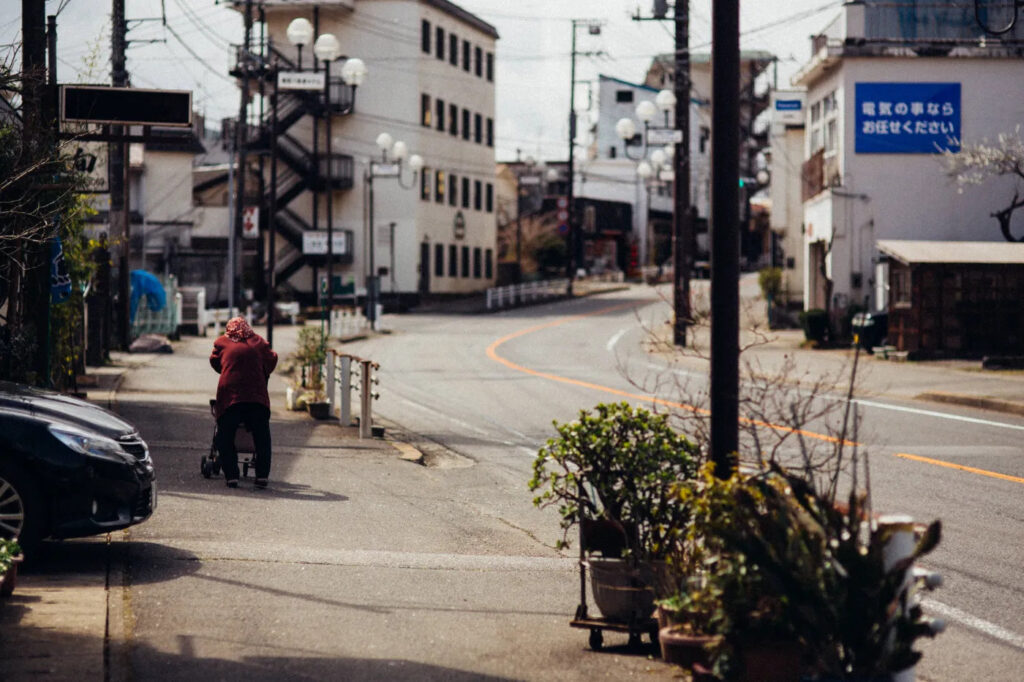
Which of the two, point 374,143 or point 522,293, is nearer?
point 374,143

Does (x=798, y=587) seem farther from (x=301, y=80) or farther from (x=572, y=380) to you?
(x=301, y=80)

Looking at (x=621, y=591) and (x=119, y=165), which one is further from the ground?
(x=119, y=165)

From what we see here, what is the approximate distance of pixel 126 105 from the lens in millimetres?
13758

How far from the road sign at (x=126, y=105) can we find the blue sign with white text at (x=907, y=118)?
28920 millimetres

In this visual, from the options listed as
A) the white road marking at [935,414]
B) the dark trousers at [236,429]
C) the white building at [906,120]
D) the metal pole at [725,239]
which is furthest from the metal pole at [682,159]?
the metal pole at [725,239]

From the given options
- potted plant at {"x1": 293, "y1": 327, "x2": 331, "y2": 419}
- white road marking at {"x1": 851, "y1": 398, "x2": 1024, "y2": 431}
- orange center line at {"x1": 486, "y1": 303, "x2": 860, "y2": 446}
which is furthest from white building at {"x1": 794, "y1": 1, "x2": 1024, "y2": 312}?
potted plant at {"x1": 293, "y1": 327, "x2": 331, "y2": 419}

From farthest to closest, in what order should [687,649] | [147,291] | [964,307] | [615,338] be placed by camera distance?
[615,338] < [147,291] < [964,307] < [687,649]

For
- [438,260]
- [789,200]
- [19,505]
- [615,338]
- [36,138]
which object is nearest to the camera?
[19,505]

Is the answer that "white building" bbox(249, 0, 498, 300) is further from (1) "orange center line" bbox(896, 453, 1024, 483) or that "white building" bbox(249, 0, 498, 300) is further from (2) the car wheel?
(2) the car wheel

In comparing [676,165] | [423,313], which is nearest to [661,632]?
[676,165]

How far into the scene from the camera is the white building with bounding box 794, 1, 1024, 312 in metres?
38.2

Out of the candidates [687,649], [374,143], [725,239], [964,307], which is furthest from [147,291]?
[687,649]

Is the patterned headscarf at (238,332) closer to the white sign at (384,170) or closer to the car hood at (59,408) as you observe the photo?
the car hood at (59,408)

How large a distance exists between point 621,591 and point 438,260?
6416 centimetres
